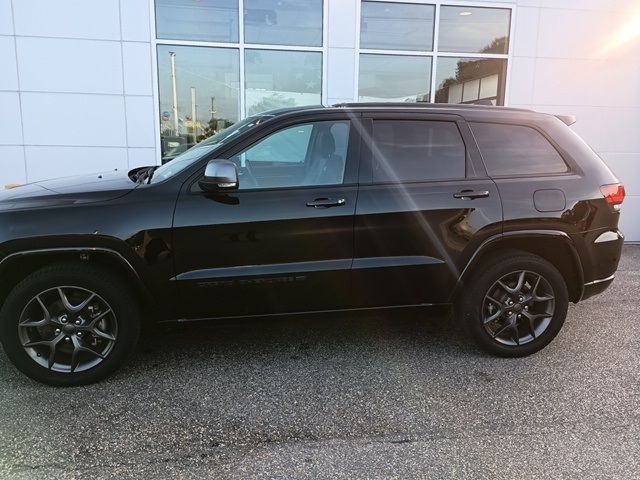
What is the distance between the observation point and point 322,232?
3404 millimetres

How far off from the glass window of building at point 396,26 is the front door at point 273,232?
4.63 metres

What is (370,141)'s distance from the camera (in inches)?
140

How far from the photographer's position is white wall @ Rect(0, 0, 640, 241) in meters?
6.72

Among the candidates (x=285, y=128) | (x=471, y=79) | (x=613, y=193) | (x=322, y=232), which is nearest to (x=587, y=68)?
(x=471, y=79)

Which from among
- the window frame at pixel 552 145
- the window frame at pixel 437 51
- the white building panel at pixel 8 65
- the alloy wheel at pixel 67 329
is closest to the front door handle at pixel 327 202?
the window frame at pixel 552 145

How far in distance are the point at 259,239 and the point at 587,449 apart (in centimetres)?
227

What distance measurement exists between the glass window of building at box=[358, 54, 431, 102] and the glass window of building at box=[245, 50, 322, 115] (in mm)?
729

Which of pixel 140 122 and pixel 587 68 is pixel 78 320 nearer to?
pixel 140 122

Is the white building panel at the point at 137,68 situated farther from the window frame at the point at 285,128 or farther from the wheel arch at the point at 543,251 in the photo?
the wheel arch at the point at 543,251

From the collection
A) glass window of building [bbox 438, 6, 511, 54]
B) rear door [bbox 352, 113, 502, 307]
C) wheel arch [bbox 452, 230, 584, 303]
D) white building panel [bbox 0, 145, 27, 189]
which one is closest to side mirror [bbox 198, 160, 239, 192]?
rear door [bbox 352, 113, 502, 307]

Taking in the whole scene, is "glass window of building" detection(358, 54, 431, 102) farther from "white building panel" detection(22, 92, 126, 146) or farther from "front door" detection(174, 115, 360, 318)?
"front door" detection(174, 115, 360, 318)

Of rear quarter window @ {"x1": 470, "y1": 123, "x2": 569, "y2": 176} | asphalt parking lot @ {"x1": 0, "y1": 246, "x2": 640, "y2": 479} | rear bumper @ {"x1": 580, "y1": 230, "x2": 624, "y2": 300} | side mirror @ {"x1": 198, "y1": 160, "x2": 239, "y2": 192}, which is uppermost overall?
rear quarter window @ {"x1": 470, "y1": 123, "x2": 569, "y2": 176}

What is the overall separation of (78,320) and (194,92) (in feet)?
16.1

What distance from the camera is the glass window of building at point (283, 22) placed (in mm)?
7227
